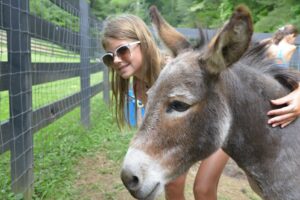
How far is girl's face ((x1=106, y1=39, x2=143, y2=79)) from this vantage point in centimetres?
329

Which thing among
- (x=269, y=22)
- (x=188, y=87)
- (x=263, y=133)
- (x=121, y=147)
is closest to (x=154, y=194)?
(x=188, y=87)

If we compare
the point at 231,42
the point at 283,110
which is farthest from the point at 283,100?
the point at 231,42

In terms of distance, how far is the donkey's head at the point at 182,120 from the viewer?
208cm

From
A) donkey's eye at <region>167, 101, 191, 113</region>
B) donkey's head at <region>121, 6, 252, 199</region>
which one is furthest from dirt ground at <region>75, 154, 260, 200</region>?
donkey's eye at <region>167, 101, 191, 113</region>

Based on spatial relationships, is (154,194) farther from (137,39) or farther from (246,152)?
(137,39)

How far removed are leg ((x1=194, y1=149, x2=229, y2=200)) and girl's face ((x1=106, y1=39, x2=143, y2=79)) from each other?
3.03 feet

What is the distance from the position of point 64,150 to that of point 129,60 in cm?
244

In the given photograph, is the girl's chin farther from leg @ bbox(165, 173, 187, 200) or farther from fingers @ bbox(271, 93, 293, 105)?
fingers @ bbox(271, 93, 293, 105)

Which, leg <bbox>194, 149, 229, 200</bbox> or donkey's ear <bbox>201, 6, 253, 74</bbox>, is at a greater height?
donkey's ear <bbox>201, 6, 253, 74</bbox>

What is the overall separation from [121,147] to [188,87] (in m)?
4.10

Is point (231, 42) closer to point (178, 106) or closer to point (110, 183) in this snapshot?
point (178, 106)

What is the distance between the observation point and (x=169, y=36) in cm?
268

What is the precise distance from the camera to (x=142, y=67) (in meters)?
3.32

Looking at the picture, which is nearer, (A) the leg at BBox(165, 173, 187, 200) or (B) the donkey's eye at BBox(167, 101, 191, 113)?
(B) the donkey's eye at BBox(167, 101, 191, 113)
